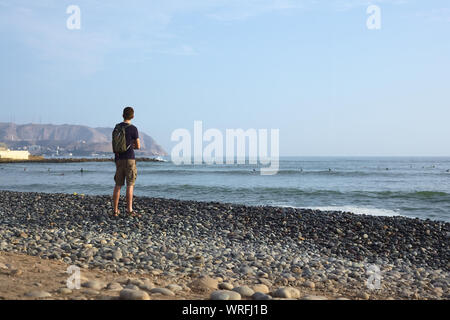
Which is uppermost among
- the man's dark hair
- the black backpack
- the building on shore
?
the man's dark hair

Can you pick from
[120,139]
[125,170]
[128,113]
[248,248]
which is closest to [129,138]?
[120,139]

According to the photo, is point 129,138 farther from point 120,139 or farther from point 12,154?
point 12,154

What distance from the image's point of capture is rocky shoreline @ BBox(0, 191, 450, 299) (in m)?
5.27

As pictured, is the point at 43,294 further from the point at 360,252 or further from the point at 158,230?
the point at 360,252

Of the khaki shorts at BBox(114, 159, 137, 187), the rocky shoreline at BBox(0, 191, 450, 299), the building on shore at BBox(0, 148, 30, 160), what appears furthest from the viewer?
the building on shore at BBox(0, 148, 30, 160)

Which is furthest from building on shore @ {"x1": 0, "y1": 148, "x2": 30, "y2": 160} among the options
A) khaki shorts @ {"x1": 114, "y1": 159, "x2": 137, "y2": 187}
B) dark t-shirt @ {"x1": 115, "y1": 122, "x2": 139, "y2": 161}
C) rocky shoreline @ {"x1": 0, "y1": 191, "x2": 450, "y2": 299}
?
dark t-shirt @ {"x1": 115, "y1": 122, "x2": 139, "y2": 161}

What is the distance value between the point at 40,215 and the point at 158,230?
12.8ft

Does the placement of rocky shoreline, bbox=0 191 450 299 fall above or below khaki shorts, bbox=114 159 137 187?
below

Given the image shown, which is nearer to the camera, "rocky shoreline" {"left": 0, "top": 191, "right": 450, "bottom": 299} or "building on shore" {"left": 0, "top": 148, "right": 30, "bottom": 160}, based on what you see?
"rocky shoreline" {"left": 0, "top": 191, "right": 450, "bottom": 299}

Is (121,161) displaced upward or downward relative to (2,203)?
upward

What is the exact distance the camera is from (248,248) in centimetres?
746

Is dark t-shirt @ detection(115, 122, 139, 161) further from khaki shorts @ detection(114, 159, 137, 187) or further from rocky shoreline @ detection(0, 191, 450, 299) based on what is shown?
rocky shoreline @ detection(0, 191, 450, 299)

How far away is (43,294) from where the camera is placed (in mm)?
3740
